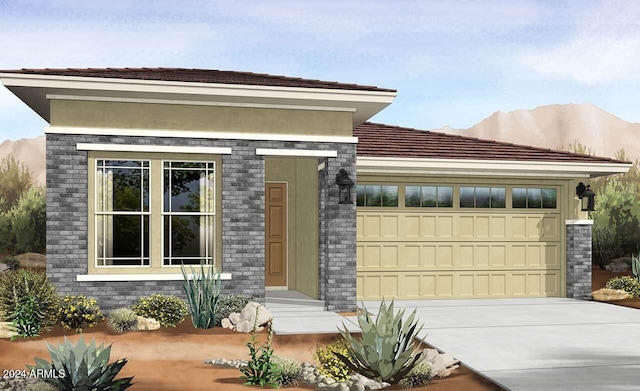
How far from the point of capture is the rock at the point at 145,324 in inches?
446

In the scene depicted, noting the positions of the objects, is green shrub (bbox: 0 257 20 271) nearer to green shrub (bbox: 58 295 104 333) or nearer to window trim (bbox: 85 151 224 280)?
window trim (bbox: 85 151 224 280)

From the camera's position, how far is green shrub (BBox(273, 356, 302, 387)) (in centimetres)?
845

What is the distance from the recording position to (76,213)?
40.2 ft

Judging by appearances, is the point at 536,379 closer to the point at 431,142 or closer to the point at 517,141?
the point at 431,142

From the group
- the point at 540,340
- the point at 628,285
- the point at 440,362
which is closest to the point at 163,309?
the point at 440,362

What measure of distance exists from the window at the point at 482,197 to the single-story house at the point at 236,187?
0.13 ft

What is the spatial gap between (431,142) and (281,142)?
17.7 ft

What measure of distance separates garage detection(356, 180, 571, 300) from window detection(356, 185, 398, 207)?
23 mm

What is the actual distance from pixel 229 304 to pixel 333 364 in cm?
402

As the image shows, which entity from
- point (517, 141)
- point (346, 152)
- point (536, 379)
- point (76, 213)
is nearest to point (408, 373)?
point (536, 379)

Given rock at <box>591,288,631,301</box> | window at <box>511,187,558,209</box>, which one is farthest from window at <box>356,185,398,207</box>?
rock at <box>591,288,631,301</box>

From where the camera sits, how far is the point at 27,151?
107 meters

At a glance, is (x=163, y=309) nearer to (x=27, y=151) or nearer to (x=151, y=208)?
(x=151, y=208)

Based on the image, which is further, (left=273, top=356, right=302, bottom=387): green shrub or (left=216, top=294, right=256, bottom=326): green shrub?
(left=216, top=294, right=256, bottom=326): green shrub
